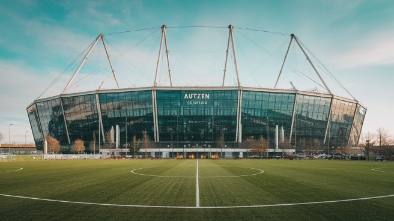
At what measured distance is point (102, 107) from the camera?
4569 inches

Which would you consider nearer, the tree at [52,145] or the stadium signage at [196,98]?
the tree at [52,145]

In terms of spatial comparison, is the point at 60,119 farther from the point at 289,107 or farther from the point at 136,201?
the point at 136,201

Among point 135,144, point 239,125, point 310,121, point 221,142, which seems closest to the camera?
point 135,144

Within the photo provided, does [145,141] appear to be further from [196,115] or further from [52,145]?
[52,145]

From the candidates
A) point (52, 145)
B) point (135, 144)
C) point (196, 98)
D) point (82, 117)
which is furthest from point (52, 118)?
point (196, 98)

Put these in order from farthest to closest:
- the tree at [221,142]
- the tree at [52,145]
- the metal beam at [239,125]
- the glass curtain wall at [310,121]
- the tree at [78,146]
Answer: the glass curtain wall at [310,121]
the tree at [78,146]
the metal beam at [239,125]
the tree at [52,145]
the tree at [221,142]

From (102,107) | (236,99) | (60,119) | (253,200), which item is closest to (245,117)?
(236,99)

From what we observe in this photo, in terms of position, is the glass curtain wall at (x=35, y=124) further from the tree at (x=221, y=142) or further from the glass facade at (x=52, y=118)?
the tree at (x=221, y=142)

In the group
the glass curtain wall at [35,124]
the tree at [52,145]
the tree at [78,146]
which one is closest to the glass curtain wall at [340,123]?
the tree at [78,146]

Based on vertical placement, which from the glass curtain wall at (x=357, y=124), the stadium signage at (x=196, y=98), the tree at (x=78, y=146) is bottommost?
the tree at (x=78, y=146)

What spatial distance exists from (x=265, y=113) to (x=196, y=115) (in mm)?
26706

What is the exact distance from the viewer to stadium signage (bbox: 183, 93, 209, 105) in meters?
111

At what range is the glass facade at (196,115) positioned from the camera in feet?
366

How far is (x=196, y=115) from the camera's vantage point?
112 metres
